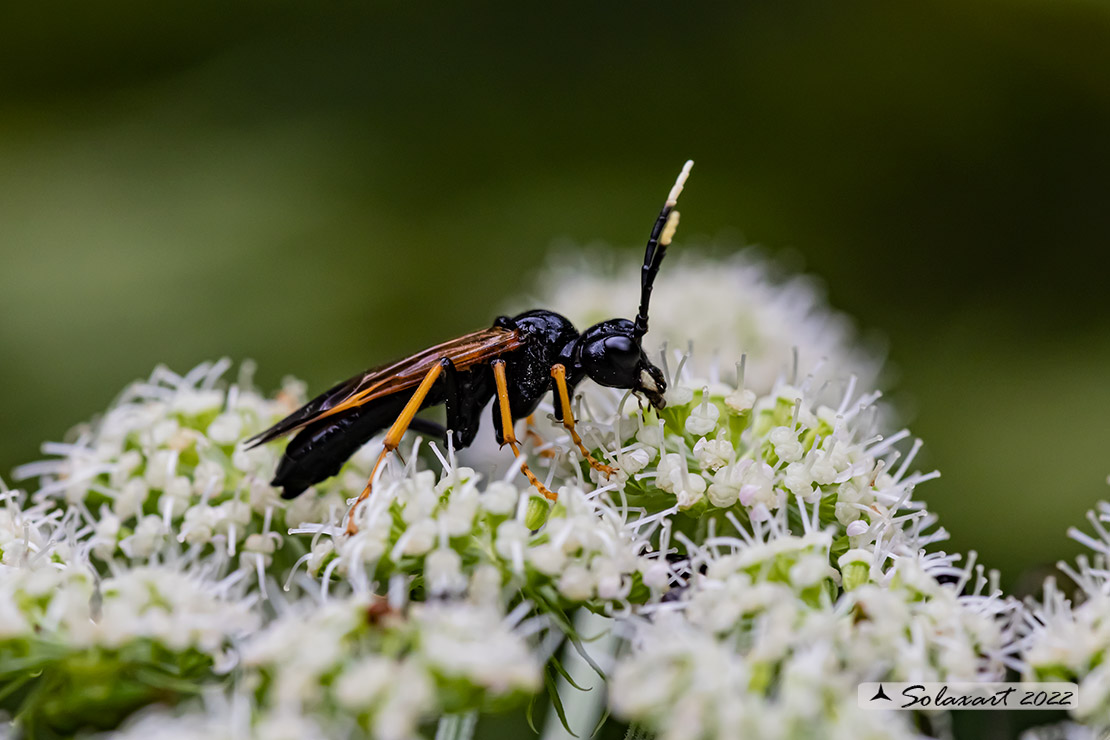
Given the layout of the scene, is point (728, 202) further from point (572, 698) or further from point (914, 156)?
point (572, 698)

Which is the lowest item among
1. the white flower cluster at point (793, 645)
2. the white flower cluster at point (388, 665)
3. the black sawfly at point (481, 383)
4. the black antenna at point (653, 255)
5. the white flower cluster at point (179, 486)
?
the white flower cluster at point (793, 645)

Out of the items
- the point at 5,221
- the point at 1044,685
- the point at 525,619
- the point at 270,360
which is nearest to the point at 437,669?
the point at 525,619

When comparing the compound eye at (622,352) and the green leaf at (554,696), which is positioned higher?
the compound eye at (622,352)

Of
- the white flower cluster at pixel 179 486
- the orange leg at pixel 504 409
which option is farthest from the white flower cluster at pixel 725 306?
the white flower cluster at pixel 179 486

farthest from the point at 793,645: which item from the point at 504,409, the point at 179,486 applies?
the point at 179,486

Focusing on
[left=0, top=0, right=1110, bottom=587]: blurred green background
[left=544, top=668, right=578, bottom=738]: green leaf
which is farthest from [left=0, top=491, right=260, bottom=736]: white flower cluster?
[left=0, top=0, right=1110, bottom=587]: blurred green background

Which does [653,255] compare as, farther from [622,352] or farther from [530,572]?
[530,572]

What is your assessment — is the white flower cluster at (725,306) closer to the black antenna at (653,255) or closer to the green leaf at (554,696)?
the black antenna at (653,255)
